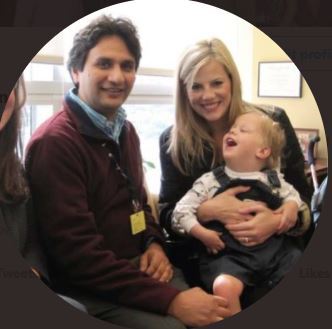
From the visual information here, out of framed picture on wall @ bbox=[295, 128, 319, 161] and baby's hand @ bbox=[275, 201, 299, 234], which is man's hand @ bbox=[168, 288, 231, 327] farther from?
framed picture on wall @ bbox=[295, 128, 319, 161]

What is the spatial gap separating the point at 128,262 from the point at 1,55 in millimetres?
371

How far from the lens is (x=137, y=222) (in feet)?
2.65

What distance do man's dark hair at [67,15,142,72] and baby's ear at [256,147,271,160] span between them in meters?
0.22

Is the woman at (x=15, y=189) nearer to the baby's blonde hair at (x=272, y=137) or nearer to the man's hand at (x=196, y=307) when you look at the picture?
the man's hand at (x=196, y=307)

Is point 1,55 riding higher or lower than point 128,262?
higher

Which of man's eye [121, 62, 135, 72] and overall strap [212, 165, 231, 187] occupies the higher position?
man's eye [121, 62, 135, 72]

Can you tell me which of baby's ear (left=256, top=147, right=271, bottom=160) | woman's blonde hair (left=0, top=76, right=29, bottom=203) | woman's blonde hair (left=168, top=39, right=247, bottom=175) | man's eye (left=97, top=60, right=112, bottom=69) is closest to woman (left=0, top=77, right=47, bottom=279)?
woman's blonde hair (left=0, top=76, right=29, bottom=203)

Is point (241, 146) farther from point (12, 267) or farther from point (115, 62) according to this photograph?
point (12, 267)

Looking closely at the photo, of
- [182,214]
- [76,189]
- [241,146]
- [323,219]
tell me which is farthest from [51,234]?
[323,219]

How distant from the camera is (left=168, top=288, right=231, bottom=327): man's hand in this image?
2.62 feet

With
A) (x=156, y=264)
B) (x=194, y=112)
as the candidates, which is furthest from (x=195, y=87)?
(x=156, y=264)

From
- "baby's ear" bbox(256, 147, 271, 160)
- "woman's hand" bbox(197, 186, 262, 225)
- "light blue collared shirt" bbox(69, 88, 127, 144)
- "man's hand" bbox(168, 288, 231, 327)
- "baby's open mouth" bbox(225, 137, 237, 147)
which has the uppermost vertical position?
"light blue collared shirt" bbox(69, 88, 127, 144)

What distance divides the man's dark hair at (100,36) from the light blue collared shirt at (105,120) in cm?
5

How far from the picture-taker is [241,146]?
0.78 m
